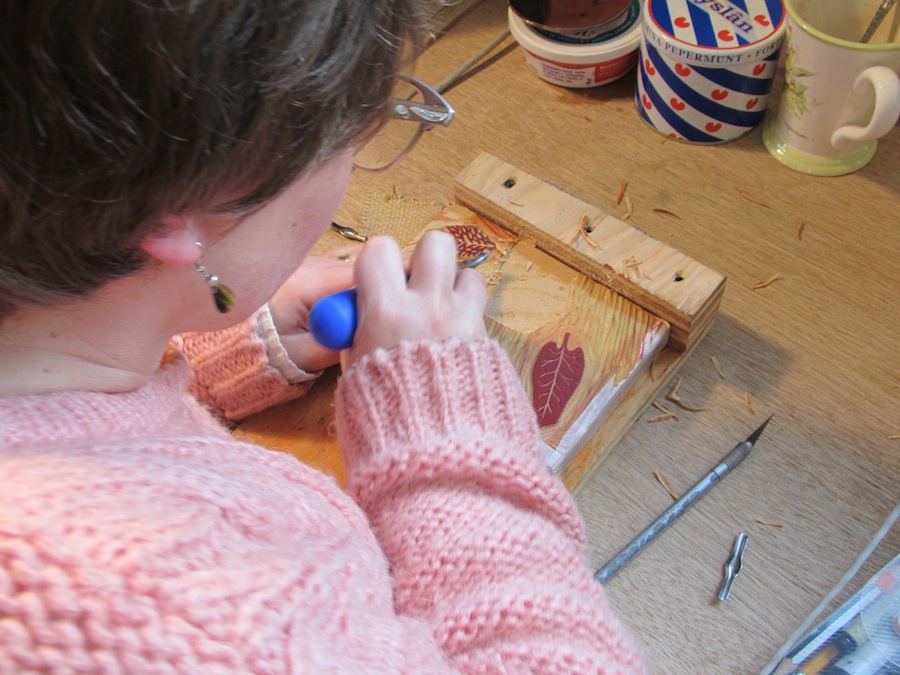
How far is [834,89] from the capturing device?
71cm

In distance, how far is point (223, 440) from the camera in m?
0.44

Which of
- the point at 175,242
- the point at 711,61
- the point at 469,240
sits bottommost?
the point at 469,240

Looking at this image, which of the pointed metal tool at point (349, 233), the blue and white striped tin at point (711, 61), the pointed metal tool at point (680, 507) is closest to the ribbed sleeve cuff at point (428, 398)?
the pointed metal tool at point (680, 507)

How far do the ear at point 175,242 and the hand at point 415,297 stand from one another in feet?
0.73

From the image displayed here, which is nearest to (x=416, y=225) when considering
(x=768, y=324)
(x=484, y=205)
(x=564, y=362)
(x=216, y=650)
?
(x=484, y=205)

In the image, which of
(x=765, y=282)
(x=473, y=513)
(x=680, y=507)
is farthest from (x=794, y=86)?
(x=473, y=513)

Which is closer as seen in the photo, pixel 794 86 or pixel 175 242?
pixel 175 242

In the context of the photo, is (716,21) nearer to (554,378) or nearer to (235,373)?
(554,378)

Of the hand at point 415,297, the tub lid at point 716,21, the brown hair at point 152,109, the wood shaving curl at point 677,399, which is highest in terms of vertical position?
the brown hair at point 152,109

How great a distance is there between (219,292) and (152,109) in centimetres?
16

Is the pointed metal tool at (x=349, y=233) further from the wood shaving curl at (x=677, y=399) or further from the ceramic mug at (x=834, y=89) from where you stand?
the ceramic mug at (x=834, y=89)

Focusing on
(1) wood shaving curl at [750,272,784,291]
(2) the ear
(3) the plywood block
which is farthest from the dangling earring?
(1) wood shaving curl at [750,272,784,291]

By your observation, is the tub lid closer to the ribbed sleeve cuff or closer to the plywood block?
the plywood block

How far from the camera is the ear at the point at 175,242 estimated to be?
34 cm
